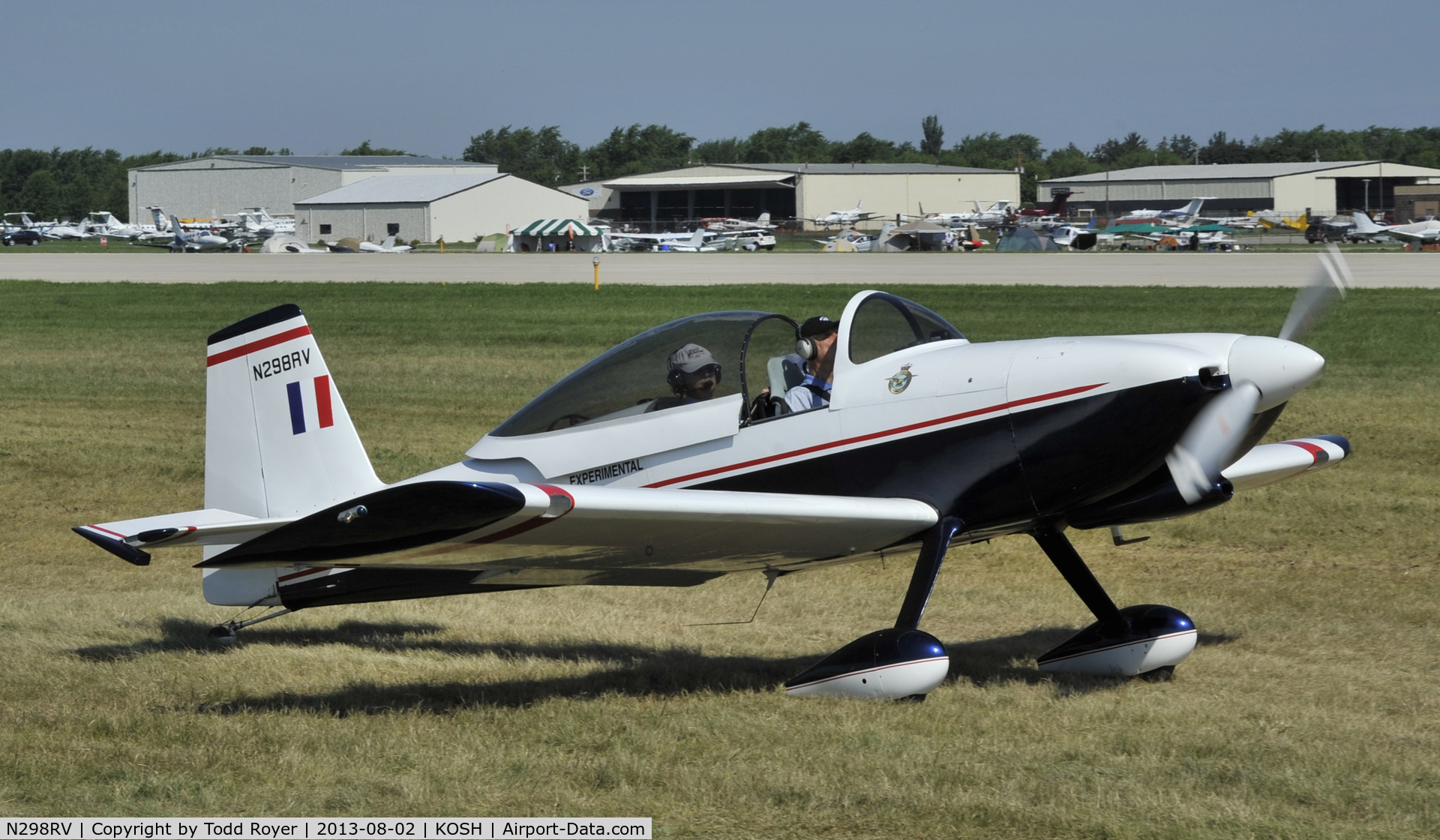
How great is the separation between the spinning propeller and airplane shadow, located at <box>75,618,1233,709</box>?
1.28m

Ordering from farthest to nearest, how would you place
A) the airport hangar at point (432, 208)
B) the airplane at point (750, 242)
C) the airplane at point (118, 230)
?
the airport hangar at point (432, 208) → the airplane at point (118, 230) → the airplane at point (750, 242)

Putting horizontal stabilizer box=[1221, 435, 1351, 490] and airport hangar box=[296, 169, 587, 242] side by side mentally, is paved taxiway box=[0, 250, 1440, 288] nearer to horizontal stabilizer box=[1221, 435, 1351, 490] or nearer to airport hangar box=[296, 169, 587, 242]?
horizontal stabilizer box=[1221, 435, 1351, 490]

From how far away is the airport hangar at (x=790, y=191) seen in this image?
10388 centimetres

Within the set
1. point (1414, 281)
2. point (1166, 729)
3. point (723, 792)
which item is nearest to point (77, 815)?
point (723, 792)

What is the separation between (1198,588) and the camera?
896 centimetres

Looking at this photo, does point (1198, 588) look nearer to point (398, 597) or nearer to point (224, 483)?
point (398, 597)

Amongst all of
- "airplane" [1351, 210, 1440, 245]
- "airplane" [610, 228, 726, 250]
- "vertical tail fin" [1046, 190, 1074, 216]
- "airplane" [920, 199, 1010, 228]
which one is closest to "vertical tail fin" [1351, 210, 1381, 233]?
"airplane" [1351, 210, 1440, 245]

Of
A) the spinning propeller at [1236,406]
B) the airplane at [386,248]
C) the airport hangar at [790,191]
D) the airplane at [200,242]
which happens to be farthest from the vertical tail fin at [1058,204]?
the spinning propeller at [1236,406]

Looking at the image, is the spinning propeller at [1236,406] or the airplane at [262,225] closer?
the spinning propeller at [1236,406]

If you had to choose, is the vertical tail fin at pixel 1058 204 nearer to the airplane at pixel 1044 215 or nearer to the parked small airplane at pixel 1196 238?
the airplane at pixel 1044 215

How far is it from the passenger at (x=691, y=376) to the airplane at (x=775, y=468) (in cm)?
1

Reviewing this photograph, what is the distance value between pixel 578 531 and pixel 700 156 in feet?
582

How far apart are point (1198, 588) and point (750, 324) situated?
4135 mm

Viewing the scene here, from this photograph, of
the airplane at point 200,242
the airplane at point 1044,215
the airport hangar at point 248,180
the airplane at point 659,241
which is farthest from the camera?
the airport hangar at point 248,180
